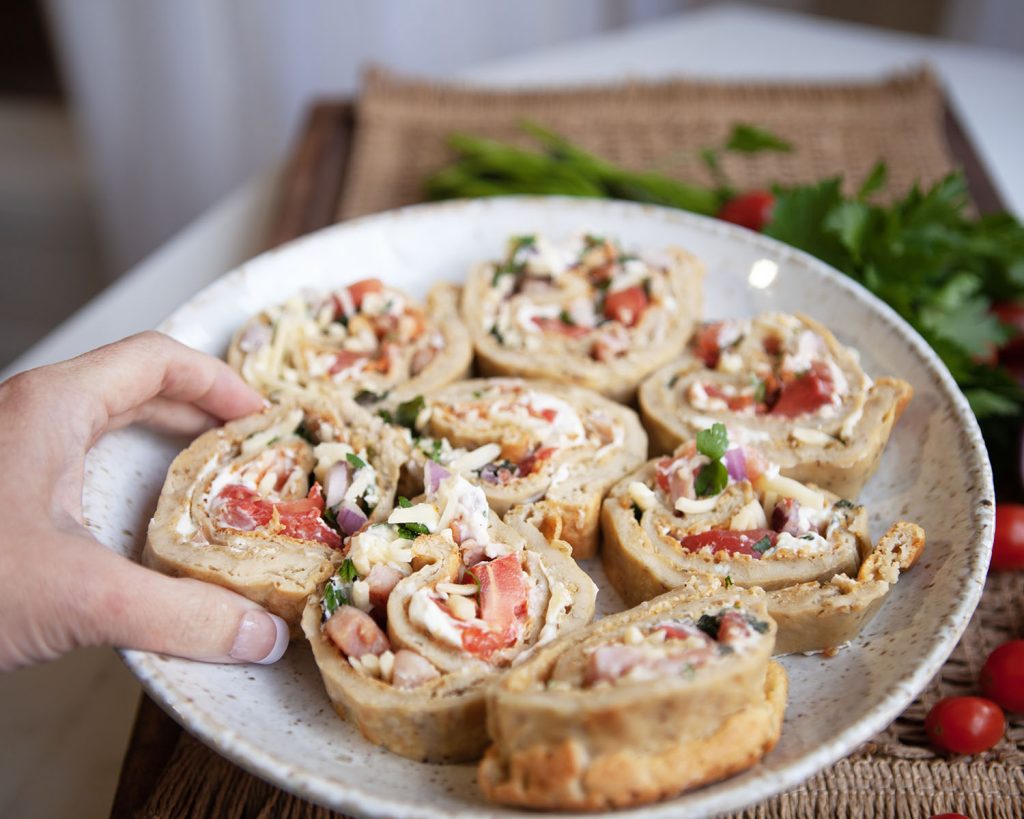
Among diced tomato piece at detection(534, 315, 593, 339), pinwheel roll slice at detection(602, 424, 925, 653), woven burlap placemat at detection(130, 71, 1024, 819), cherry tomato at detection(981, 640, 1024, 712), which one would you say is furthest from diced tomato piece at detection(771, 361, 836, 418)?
woven burlap placemat at detection(130, 71, 1024, 819)

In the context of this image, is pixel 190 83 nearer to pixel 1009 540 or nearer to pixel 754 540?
pixel 754 540

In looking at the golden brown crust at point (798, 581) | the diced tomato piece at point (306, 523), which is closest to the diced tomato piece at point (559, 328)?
the golden brown crust at point (798, 581)

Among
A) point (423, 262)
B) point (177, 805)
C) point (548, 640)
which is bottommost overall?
point (177, 805)

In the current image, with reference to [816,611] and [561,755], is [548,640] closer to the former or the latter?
[561,755]

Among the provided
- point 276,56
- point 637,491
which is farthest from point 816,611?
point 276,56

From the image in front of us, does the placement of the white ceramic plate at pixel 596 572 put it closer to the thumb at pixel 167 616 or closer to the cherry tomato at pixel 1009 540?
the thumb at pixel 167 616

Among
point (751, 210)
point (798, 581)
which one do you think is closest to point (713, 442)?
point (798, 581)
